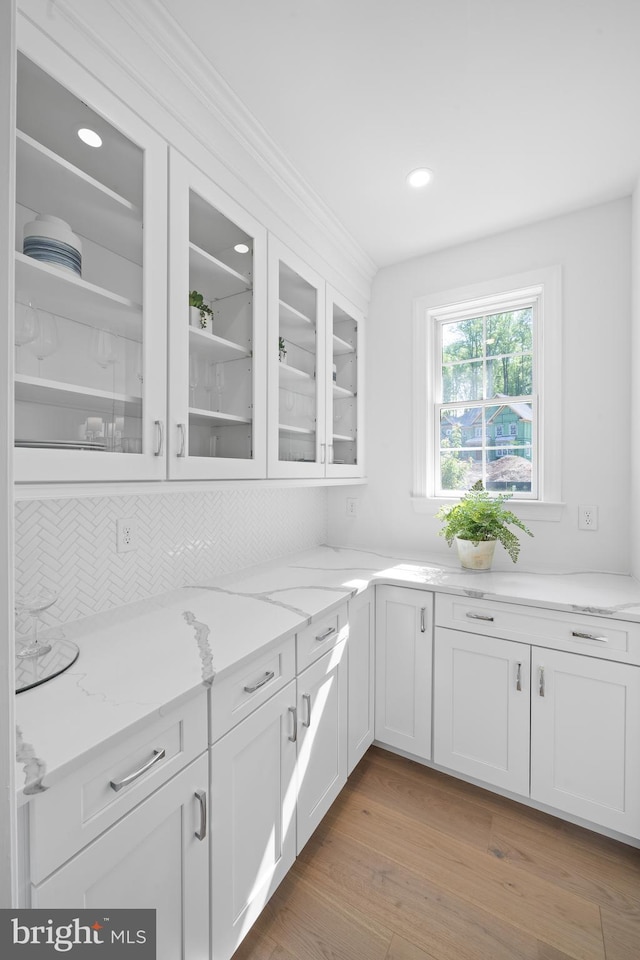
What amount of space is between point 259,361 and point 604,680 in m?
1.76

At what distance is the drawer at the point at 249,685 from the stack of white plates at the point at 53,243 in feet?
3.54

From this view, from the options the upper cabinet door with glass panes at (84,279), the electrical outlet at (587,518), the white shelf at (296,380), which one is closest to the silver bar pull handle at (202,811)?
the upper cabinet door with glass panes at (84,279)

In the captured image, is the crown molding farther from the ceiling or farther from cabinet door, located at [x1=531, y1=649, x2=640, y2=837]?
cabinet door, located at [x1=531, y1=649, x2=640, y2=837]

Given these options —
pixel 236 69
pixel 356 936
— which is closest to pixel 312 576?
pixel 356 936

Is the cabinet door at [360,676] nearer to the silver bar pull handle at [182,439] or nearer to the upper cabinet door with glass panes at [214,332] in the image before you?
the upper cabinet door with glass panes at [214,332]

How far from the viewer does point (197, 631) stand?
1294 millimetres

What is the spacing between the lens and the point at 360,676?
189 centimetres

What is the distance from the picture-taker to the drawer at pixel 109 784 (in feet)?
2.28

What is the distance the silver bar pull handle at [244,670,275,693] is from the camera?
3.83 feet

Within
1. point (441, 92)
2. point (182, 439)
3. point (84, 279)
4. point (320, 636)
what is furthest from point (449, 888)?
point (441, 92)

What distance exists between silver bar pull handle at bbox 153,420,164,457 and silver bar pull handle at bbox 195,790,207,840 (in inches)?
34.1

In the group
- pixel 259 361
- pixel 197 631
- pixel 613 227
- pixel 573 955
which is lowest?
pixel 573 955

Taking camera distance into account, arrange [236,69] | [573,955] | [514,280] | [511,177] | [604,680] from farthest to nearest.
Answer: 1. [514,280]
2. [511,177]
3. [604,680]
4. [236,69]
5. [573,955]

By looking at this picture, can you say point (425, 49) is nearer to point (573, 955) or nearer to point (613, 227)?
point (613, 227)
